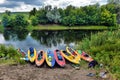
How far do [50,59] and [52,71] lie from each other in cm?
151

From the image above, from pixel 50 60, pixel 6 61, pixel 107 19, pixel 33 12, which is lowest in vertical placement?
pixel 107 19

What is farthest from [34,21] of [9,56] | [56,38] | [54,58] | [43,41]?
[54,58]

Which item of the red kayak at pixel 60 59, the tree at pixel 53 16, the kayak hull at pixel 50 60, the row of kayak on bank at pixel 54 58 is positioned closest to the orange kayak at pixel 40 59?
the row of kayak on bank at pixel 54 58

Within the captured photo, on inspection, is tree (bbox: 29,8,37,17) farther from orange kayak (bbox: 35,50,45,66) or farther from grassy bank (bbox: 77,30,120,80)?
orange kayak (bbox: 35,50,45,66)

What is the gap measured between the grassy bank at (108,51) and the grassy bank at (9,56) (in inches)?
191

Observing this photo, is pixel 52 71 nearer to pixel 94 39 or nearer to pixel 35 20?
pixel 94 39

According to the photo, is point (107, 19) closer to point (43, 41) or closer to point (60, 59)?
point (43, 41)

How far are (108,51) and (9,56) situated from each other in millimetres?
6398

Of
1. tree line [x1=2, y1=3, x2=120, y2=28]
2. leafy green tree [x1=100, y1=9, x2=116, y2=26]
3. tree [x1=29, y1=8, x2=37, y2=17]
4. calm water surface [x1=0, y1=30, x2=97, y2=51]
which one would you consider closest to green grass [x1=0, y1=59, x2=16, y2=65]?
calm water surface [x1=0, y1=30, x2=97, y2=51]

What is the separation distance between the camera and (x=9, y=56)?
1574 cm

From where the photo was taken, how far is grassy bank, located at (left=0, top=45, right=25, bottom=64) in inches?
574

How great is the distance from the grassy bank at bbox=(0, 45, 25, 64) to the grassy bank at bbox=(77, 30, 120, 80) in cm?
486

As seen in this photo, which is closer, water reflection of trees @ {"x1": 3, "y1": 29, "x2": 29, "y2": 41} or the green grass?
the green grass

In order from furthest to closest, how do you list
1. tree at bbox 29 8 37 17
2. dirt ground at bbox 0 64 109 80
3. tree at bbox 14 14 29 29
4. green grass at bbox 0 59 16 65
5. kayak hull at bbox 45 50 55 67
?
tree at bbox 29 8 37 17 → tree at bbox 14 14 29 29 → green grass at bbox 0 59 16 65 → kayak hull at bbox 45 50 55 67 → dirt ground at bbox 0 64 109 80
